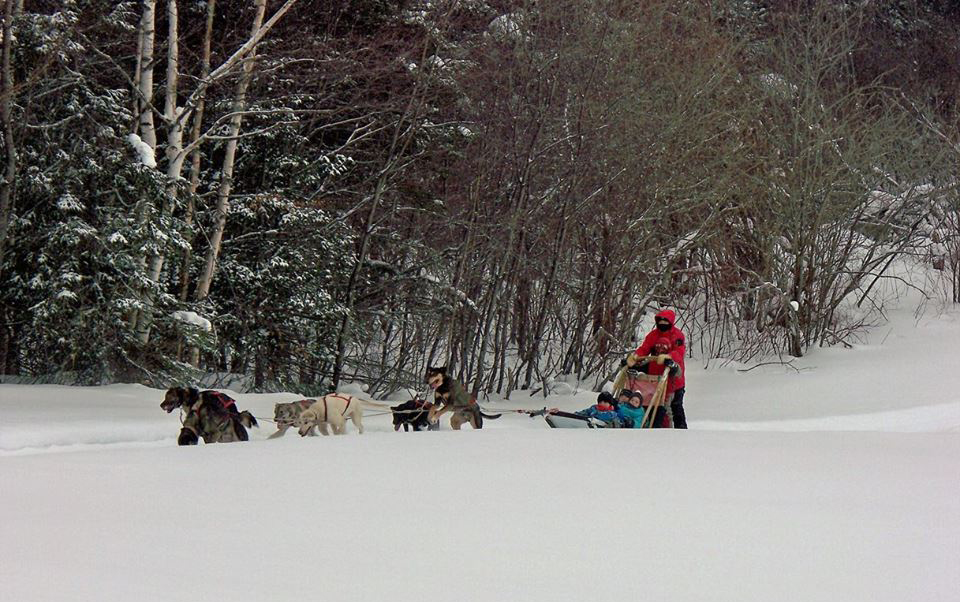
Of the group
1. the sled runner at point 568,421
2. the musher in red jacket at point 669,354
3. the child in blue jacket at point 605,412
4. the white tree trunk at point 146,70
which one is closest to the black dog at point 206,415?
the sled runner at point 568,421

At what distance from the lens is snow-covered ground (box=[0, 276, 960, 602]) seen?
3.36m

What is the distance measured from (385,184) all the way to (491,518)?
33.2 feet

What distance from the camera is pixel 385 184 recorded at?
14.1m

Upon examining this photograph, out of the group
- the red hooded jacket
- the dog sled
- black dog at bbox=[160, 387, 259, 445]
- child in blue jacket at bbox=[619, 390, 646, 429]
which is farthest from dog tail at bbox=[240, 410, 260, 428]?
the red hooded jacket

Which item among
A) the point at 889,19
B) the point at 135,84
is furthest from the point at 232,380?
the point at 889,19

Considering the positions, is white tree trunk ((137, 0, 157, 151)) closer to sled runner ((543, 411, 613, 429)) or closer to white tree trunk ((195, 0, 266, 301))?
white tree trunk ((195, 0, 266, 301))

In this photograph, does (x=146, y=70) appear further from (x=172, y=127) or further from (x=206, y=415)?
(x=206, y=415)

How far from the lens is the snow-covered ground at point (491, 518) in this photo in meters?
3.36

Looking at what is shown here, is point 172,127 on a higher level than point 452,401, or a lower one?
higher

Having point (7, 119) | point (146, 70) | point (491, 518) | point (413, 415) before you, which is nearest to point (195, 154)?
point (146, 70)

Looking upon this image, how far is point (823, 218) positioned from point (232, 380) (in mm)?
8920

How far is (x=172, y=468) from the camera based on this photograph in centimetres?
537

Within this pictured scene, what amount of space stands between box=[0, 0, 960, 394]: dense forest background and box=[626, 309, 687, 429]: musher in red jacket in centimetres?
354

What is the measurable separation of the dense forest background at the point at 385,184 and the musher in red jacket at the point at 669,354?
354cm
